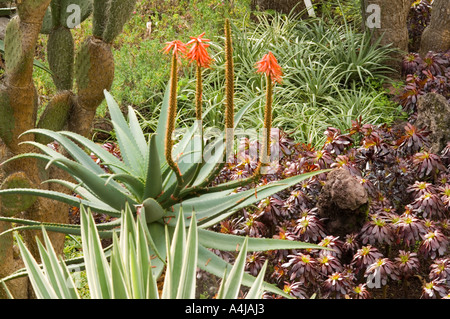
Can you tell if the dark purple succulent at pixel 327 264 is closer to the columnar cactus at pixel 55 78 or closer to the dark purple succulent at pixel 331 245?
the dark purple succulent at pixel 331 245

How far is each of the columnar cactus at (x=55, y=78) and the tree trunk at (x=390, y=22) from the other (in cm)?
331

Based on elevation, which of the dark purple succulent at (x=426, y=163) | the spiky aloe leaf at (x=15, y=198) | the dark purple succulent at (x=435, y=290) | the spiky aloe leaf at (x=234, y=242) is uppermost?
the spiky aloe leaf at (x=15, y=198)

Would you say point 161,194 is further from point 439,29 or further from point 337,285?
point 439,29

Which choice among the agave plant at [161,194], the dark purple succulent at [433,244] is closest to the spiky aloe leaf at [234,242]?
the agave plant at [161,194]

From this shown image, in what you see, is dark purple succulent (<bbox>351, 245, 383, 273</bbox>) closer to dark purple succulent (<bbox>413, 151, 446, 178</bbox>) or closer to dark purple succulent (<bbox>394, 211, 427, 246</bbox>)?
dark purple succulent (<bbox>394, 211, 427, 246</bbox>)

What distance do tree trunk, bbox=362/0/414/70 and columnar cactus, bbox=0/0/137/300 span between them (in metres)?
3.31

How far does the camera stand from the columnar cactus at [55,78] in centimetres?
245

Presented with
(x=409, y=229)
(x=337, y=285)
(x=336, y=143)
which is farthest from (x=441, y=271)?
(x=336, y=143)

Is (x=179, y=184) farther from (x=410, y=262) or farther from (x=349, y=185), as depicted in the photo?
(x=410, y=262)

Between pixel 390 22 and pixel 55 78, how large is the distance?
3555 mm

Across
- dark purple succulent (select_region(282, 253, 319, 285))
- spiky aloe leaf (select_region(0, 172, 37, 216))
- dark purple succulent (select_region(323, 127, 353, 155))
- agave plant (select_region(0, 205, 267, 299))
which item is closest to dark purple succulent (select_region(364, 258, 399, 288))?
dark purple succulent (select_region(282, 253, 319, 285))

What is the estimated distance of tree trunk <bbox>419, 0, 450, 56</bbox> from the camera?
17.0 feet

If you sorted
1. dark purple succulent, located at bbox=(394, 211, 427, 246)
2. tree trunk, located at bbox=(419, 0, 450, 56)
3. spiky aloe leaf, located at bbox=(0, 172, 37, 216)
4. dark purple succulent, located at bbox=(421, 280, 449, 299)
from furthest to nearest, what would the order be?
tree trunk, located at bbox=(419, 0, 450, 56) < dark purple succulent, located at bbox=(394, 211, 427, 246) < dark purple succulent, located at bbox=(421, 280, 449, 299) < spiky aloe leaf, located at bbox=(0, 172, 37, 216)
